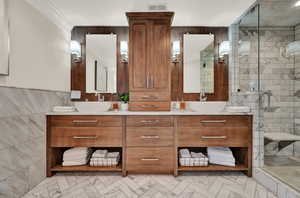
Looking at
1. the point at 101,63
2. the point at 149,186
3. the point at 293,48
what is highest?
the point at 293,48

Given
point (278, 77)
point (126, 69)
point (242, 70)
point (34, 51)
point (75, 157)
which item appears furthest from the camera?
point (126, 69)

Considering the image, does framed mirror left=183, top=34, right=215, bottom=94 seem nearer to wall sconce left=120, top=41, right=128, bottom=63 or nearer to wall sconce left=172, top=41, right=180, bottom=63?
wall sconce left=172, top=41, right=180, bottom=63

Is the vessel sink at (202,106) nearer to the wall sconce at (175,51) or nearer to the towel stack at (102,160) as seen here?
the wall sconce at (175,51)

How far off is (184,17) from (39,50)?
194cm

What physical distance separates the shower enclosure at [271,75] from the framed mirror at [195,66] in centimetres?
38

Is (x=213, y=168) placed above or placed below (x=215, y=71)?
below

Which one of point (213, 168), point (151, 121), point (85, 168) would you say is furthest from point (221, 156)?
point (85, 168)

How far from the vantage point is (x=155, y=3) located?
217 centimetres

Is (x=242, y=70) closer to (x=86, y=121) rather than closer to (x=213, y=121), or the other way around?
(x=213, y=121)

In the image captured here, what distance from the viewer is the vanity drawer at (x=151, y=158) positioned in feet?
6.94

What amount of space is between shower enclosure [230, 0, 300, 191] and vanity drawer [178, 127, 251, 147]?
0.18m

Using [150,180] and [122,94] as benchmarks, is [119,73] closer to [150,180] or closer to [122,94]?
[122,94]

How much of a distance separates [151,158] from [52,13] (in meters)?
2.22

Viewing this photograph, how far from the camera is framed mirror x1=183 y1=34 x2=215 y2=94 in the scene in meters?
2.75
